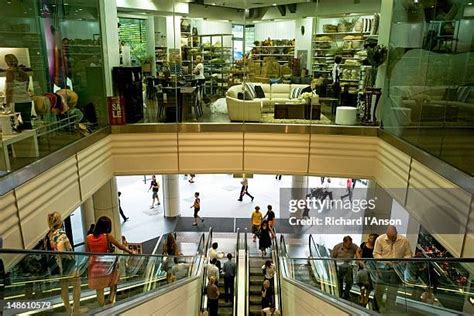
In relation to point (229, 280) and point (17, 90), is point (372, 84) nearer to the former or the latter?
point (229, 280)

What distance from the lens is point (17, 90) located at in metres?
4.88

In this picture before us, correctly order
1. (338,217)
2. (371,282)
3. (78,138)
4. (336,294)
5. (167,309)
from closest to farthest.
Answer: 1. (371,282)
2. (336,294)
3. (167,309)
4. (78,138)
5. (338,217)

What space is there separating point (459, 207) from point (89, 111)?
6.45 m

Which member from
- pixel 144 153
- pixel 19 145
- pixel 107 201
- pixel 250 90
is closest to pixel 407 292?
pixel 19 145

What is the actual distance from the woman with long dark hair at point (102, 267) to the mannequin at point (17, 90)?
184cm

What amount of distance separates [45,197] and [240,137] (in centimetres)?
421

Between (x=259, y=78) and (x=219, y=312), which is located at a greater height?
(x=259, y=78)

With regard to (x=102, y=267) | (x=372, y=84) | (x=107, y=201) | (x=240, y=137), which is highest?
(x=372, y=84)

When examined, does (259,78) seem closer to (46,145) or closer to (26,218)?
(46,145)

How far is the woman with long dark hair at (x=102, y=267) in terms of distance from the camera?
11.9 ft

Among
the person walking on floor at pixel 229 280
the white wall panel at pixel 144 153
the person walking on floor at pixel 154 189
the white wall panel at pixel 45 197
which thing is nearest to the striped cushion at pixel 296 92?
the white wall panel at pixel 144 153

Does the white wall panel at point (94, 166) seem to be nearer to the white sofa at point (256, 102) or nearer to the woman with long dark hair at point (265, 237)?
the white sofa at point (256, 102)

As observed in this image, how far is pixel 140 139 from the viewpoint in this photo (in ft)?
26.4

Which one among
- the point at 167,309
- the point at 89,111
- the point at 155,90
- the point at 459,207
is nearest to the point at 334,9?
the point at 155,90
